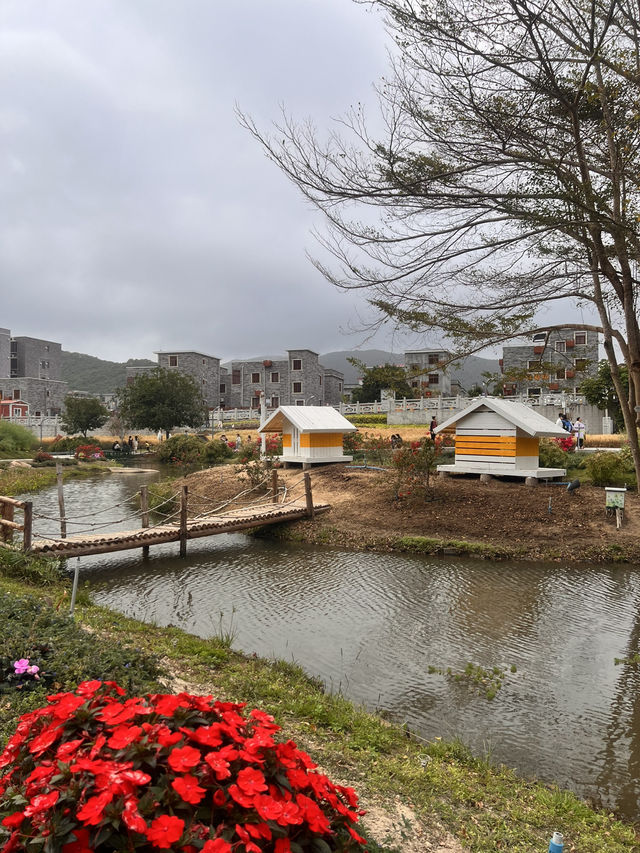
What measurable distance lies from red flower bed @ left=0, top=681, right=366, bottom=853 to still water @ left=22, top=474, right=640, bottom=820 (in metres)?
3.92

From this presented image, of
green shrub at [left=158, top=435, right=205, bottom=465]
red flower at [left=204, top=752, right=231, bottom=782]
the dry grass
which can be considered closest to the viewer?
red flower at [left=204, top=752, right=231, bottom=782]

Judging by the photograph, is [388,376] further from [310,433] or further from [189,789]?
[310,433]

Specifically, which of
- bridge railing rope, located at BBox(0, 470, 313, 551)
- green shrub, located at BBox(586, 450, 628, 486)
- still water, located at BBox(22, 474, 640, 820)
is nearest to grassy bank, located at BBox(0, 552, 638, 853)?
still water, located at BBox(22, 474, 640, 820)

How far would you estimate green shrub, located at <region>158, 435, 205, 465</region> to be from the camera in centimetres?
3531

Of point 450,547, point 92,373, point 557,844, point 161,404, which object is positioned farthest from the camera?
point 92,373

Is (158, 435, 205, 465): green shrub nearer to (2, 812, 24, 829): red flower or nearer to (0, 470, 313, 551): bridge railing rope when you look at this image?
(0, 470, 313, 551): bridge railing rope

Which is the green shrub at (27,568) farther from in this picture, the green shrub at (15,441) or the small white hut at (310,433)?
the green shrub at (15,441)

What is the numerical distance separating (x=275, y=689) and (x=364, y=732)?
113cm

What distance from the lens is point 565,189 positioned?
6.30 m

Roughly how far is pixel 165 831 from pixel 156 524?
14.5 metres

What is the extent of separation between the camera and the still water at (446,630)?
19.2 ft

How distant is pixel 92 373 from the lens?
419ft

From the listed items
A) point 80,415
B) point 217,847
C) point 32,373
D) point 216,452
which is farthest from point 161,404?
point 217,847

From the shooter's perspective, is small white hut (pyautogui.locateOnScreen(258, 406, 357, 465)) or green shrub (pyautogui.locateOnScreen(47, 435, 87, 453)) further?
green shrub (pyautogui.locateOnScreen(47, 435, 87, 453))
